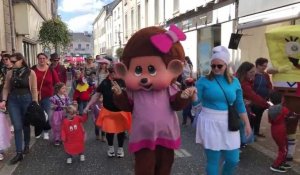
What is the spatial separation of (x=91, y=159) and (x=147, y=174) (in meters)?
2.54

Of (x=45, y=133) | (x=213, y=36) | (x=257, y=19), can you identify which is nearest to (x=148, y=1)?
(x=213, y=36)

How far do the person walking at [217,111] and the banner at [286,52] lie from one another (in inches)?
27.7

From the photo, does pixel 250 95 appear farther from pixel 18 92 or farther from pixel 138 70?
pixel 18 92

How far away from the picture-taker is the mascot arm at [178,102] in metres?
3.69

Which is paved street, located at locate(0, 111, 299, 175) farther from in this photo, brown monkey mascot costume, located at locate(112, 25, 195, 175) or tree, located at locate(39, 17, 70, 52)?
tree, located at locate(39, 17, 70, 52)

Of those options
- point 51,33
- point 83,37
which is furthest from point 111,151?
point 83,37

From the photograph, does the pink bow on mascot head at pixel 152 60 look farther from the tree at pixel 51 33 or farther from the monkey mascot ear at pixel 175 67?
the tree at pixel 51 33

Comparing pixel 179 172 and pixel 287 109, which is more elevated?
A: pixel 287 109

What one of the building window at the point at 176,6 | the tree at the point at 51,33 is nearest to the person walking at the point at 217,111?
the building window at the point at 176,6

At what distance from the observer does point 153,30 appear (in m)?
3.73

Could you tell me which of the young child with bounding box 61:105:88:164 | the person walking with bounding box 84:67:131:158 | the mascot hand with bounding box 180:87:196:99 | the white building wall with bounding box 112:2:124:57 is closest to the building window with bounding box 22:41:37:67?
the young child with bounding box 61:105:88:164

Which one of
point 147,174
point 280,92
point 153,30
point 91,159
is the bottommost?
point 91,159

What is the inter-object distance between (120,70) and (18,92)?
270 centimetres

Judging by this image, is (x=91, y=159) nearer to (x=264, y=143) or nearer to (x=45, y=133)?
(x=45, y=133)
